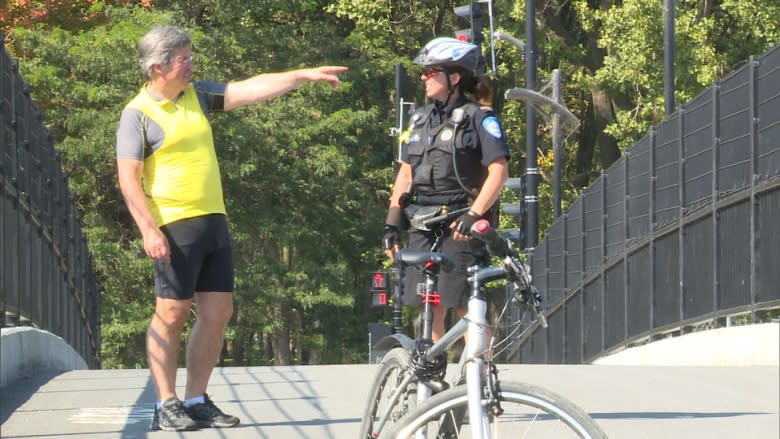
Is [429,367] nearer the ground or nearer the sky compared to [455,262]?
nearer the ground

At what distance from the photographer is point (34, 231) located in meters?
14.5

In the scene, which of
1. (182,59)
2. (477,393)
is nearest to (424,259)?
(477,393)

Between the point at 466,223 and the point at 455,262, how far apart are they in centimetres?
47

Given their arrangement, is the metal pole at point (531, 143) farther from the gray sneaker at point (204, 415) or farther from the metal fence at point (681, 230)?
the gray sneaker at point (204, 415)

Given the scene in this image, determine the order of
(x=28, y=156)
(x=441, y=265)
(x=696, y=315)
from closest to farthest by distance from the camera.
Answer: (x=441, y=265), (x=28, y=156), (x=696, y=315)

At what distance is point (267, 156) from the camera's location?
3588 cm

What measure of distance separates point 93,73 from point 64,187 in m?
15.9

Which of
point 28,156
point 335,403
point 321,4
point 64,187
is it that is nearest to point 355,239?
point 321,4

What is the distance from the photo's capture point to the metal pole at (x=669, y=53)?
960 inches

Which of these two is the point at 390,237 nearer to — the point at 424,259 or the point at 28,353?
the point at 424,259

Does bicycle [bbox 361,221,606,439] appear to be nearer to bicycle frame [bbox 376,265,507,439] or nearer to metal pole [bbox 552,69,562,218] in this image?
bicycle frame [bbox 376,265,507,439]

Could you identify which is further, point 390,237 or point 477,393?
point 390,237

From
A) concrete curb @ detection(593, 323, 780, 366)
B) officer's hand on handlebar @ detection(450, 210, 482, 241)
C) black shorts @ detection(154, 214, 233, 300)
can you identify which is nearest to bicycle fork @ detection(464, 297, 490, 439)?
officer's hand on handlebar @ detection(450, 210, 482, 241)

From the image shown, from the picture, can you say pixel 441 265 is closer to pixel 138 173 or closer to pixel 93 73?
pixel 138 173
